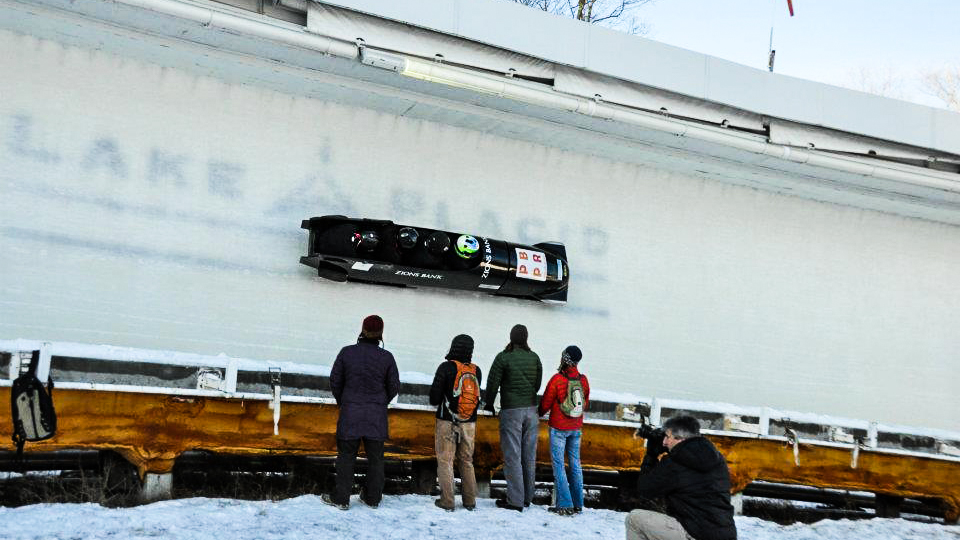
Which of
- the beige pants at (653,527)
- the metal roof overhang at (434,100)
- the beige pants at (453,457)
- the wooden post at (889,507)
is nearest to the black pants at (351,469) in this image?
the beige pants at (453,457)

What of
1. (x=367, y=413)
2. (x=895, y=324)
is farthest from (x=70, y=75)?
A: (x=895, y=324)

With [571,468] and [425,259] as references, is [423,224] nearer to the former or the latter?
[425,259]

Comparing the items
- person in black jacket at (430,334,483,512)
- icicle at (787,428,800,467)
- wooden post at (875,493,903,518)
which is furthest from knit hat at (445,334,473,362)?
wooden post at (875,493,903,518)

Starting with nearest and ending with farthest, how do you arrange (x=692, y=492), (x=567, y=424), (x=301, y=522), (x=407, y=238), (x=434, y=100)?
(x=692, y=492)
(x=301, y=522)
(x=567, y=424)
(x=407, y=238)
(x=434, y=100)

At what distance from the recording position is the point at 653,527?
3734mm

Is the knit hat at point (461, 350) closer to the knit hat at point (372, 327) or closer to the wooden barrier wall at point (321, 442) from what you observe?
the knit hat at point (372, 327)

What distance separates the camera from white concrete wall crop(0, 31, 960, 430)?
22.3 feet

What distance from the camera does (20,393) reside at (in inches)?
191

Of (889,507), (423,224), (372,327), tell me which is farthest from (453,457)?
(889,507)

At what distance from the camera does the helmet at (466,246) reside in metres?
7.81

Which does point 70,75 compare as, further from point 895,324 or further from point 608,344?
point 895,324

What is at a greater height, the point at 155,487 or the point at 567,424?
the point at 567,424

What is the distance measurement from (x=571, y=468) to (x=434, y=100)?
360cm

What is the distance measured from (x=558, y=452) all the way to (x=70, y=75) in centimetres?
468
